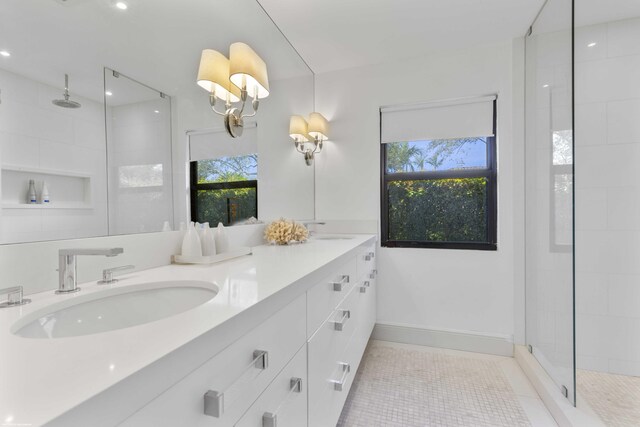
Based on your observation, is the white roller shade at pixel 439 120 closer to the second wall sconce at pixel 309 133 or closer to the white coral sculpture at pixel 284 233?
the second wall sconce at pixel 309 133

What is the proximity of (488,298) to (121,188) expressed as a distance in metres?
2.33

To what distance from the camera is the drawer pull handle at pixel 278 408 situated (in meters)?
0.67

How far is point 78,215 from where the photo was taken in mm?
847

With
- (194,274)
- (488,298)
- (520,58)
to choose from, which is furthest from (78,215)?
(520,58)

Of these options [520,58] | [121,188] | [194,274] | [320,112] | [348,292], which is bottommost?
[348,292]

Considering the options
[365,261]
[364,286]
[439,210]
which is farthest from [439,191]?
[364,286]

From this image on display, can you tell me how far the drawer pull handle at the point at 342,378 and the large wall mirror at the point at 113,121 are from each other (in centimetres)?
88

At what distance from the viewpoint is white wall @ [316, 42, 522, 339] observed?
2.14 meters

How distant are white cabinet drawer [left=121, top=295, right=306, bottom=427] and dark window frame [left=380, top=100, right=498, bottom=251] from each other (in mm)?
1703

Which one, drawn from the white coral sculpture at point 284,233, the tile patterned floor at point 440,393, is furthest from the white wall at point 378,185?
the white coral sculpture at point 284,233
